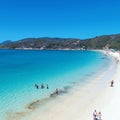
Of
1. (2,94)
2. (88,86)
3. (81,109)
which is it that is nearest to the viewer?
(81,109)

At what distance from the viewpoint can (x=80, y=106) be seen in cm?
2762

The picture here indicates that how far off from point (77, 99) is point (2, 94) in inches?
345

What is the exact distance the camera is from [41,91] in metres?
34.8

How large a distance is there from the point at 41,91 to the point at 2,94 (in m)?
5.26

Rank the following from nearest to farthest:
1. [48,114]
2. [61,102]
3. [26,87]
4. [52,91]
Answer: [48,114]
[61,102]
[52,91]
[26,87]

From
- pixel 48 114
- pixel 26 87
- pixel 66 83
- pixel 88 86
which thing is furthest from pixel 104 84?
pixel 48 114

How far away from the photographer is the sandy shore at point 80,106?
77.2ft

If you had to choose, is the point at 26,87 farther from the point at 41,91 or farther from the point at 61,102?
the point at 61,102

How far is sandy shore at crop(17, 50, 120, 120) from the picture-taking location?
77.2 ft

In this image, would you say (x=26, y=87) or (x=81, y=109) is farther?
(x=26, y=87)

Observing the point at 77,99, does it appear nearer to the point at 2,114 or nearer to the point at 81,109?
the point at 81,109

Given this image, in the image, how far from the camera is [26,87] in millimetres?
37094

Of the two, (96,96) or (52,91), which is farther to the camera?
(52,91)

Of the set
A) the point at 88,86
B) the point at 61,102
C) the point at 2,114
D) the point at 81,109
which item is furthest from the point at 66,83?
the point at 2,114
